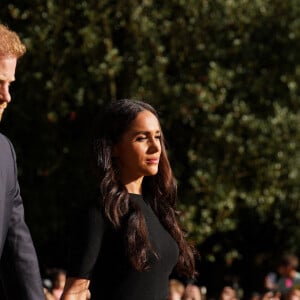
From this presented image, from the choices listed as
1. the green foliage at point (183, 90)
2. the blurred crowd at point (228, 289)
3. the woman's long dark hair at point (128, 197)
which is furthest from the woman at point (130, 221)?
the green foliage at point (183, 90)

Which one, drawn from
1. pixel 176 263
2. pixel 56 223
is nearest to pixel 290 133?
pixel 56 223

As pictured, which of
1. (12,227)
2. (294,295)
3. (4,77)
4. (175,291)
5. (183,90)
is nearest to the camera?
(4,77)

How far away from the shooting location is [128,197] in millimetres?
4766

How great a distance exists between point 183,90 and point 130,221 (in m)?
10.0

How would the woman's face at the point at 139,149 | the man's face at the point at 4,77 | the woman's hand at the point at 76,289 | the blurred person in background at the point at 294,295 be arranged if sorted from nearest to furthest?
the man's face at the point at 4,77 < the woman's hand at the point at 76,289 < the woman's face at the point at 139,149 < the blurred person in background at the point at 294,295

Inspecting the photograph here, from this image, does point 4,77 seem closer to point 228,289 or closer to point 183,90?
point 228,289

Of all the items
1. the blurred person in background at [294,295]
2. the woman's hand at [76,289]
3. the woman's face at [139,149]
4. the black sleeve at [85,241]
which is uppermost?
the woman's face at [139,149]

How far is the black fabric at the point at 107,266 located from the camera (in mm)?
4547

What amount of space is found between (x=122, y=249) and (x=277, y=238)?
1413cm

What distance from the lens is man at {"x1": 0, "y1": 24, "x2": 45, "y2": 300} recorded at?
12.5 ft

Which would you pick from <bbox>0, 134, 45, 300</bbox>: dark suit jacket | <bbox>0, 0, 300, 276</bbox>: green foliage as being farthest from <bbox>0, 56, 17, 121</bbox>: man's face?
<bbox>0, 0, 300, 276</bbox>: green foliage

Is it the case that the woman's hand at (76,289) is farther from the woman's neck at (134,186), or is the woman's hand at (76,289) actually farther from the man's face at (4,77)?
the man's face at (4,77)

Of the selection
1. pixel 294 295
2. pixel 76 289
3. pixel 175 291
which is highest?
pixel 76 289

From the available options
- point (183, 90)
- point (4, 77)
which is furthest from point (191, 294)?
point (4, 77)
